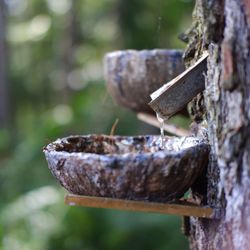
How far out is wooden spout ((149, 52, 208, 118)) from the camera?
5.33 ft

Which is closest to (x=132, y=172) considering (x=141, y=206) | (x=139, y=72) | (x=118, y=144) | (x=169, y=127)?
(x=141, y=206)

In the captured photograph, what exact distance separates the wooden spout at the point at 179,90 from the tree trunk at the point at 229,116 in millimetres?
51

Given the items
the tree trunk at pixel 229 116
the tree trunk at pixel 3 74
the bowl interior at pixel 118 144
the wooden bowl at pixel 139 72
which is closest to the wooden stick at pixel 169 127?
the wooden bowl at pixel 139 72

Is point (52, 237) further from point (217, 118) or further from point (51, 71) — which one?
point (51, 71)

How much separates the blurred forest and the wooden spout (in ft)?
1.88

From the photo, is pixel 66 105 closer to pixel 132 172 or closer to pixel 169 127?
pixel 169 127

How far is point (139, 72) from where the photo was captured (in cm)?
235

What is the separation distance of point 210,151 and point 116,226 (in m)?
3.14

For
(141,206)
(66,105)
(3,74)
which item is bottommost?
(66,105)

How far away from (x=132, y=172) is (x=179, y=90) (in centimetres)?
31

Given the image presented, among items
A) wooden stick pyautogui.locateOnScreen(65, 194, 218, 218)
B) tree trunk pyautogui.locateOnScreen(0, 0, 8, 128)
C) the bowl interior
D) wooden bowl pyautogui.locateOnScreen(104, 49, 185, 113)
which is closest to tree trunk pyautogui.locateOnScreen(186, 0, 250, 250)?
wooden stick pyautogui.locateOnScreen(65, 194, 218, 218)

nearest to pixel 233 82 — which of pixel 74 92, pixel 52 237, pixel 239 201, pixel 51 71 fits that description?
pixel 239 201

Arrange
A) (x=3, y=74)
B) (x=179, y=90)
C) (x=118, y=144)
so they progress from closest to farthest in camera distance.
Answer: (x=179, y=90), (x=118, y=144), (x=3, y=74)

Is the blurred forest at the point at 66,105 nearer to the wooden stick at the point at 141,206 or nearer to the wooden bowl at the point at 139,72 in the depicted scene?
the wooden bowl at the point at 139,72
